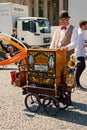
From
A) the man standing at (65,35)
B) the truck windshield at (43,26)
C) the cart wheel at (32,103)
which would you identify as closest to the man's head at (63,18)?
the man standing at (65,35)

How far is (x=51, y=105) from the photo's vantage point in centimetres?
730

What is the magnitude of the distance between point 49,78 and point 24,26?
46.9ft

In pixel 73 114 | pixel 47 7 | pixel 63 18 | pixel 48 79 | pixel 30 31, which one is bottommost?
pixel 73 114

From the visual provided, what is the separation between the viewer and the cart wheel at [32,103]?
714 cm

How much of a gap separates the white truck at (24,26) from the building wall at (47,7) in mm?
35556

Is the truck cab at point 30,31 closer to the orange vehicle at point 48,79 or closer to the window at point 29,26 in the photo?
the window at point 29,26

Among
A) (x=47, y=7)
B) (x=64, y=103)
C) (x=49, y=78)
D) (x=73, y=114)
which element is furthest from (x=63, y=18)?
(x=47, y=7)

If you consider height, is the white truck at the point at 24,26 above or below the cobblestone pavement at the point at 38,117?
above

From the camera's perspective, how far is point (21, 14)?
22719 millimetres

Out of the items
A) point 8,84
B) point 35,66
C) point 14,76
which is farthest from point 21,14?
point 35,66

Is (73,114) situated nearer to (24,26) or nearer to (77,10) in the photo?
(24,26)

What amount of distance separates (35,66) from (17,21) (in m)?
14.5

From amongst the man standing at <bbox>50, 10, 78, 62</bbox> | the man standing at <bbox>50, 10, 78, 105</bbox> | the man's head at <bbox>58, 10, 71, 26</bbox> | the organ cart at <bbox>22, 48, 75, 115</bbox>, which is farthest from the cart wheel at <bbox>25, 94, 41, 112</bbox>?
the man's head at <bbox>58, 10, 71, 26</bbox>

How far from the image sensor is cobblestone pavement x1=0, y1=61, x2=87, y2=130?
6.25m
